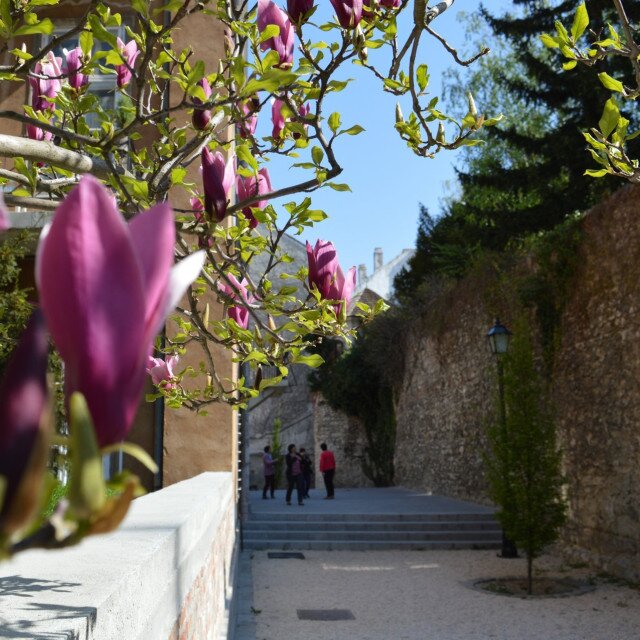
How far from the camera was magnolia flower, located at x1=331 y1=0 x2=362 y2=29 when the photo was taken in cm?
189

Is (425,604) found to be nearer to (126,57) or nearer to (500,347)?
(500,347)

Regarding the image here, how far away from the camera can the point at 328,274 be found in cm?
173

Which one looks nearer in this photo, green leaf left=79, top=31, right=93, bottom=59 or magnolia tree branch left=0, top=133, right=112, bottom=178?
magnolia tree branch left=0, top=133, right=112, bottom=178

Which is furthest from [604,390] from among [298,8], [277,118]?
[298,8]

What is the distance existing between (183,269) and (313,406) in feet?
94.7

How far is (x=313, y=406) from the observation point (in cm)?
2912

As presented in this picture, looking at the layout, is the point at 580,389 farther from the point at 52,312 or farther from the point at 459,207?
the point at 459,207

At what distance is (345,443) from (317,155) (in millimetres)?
24337

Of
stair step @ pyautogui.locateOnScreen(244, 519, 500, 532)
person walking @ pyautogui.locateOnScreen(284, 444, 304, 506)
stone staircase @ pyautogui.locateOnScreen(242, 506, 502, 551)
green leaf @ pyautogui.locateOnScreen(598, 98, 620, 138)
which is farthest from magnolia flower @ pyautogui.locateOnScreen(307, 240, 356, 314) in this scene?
person walking @ pyautogui.locateOnScreen(284, 444, 304, 506)

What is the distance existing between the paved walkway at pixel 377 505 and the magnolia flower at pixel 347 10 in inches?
482

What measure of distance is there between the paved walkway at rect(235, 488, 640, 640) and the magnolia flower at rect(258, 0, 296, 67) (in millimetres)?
5865

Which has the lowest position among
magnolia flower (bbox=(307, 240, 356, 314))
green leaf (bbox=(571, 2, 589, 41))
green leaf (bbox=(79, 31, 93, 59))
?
magnolia flower (bbox=(307, 240, 356, 314))

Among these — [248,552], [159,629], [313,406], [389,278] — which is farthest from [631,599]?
[389,278]

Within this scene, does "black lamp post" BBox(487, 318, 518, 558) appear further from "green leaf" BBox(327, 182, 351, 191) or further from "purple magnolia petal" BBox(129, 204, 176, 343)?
"purple magnolia petal" BBox(129, 204, 176, 343)
